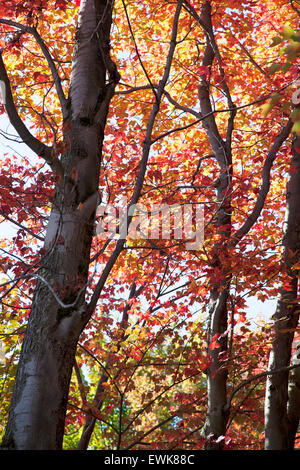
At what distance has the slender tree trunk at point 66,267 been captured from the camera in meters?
2.43

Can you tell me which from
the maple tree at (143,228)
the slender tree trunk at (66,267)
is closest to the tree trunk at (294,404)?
the maple tree at (143,228)

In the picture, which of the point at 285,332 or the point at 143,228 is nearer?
the point at 285,332

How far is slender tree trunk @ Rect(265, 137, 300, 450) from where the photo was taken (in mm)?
4566

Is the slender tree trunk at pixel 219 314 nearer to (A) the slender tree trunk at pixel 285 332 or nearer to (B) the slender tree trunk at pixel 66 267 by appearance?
(A) the slender tree trunk at pixel 285 332

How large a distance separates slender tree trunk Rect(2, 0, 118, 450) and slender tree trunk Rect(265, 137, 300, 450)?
2422 mm

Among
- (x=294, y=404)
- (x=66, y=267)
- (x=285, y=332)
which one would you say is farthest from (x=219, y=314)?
(x=66, y=267)

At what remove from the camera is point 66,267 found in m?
2.80

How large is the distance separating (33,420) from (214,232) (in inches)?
163

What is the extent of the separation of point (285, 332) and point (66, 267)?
3.02m

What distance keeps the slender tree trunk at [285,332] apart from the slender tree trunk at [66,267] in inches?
95.4

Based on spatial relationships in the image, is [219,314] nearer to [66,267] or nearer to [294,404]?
[294,404]

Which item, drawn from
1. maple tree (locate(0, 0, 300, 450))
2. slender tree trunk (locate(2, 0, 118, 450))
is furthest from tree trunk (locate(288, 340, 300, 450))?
slender tree trunk (locate(2, 0, 118, 450))
